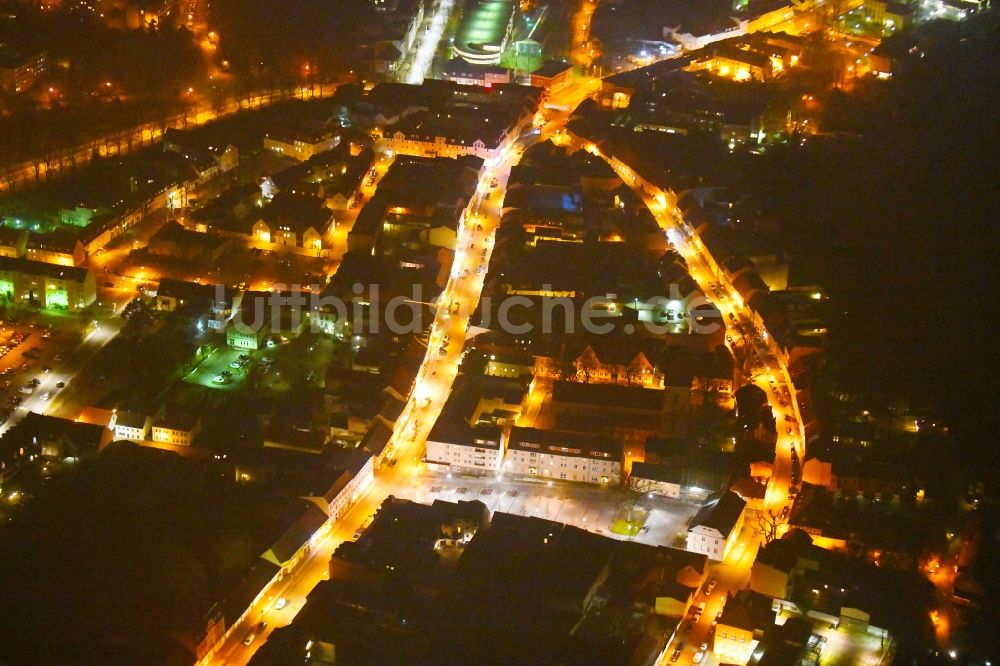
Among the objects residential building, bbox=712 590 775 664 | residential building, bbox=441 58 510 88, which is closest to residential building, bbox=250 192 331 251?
residential building, bbox=441 58 510 88

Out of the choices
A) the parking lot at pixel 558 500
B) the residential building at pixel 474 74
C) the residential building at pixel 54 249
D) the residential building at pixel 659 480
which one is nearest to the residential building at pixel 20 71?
the residential building at pixel 54 249

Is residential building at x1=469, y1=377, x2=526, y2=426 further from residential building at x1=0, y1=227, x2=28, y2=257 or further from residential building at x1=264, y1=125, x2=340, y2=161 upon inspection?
residential building at x1=264, y1=125, x2=340, y2=161

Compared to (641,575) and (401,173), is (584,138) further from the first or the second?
(641,575)

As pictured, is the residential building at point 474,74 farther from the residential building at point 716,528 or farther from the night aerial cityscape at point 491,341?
the residential building at point 716,528

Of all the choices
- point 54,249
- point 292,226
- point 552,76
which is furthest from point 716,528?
point 552,76

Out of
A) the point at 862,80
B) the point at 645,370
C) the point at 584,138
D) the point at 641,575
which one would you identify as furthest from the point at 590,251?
the point at 862,80
